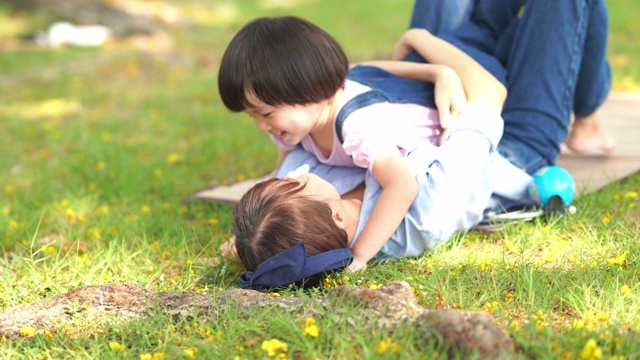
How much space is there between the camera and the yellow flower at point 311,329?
6.56 feet

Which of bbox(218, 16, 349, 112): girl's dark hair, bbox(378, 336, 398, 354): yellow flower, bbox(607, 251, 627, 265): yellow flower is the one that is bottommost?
bbox(607, 251, 627, 265): yellow flower

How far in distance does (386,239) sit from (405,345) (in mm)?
693

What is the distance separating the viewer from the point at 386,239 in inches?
103

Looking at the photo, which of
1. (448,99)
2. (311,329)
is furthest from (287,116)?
(311,329)

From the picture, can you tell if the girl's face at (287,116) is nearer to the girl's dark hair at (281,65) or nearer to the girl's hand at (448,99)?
the girl's dark hair at (281,65)

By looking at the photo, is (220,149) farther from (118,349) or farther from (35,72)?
(35,72)

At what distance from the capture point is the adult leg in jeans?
3.16m

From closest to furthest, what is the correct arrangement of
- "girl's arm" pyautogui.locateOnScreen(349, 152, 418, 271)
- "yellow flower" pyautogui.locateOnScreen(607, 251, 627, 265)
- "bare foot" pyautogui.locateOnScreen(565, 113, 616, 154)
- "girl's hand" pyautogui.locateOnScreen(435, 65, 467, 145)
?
"yellow flower" pyautogui.locateOnScreen(607, 251, 627, 265), "girl's arm" pyautogui.locateOnScreen(349, 152, 418, 271), "girl's hand" pyautogui.locateOnScreen(435, 65, 467, 145), "bare foot" pyautogui.locateOnScreen(565, 113, 616, 154)

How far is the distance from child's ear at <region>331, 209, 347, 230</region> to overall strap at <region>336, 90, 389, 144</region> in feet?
0.88

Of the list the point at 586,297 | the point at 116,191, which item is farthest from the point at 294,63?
the point at 116,191

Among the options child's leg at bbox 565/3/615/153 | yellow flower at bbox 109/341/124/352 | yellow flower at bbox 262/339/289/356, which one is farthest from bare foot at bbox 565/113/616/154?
yellow flower at bbox 109/341/124/352

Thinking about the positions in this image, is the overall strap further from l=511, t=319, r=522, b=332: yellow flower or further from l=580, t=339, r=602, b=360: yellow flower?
l=580, t=339, r=602, b=360: yellow flower

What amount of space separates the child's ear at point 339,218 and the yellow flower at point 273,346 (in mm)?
737

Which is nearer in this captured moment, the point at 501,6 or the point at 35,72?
the point at 501,6
